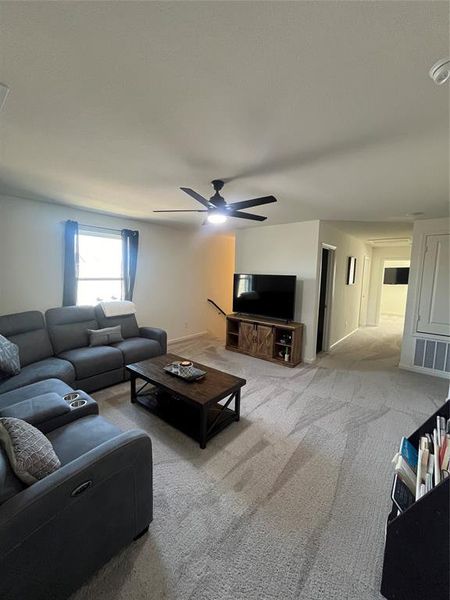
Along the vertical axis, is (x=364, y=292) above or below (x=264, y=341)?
above

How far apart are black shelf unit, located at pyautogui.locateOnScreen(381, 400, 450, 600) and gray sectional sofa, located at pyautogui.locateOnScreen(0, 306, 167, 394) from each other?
300cm

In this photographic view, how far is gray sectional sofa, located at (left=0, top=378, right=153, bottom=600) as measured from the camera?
0.99 metres

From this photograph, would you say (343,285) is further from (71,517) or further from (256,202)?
(71,517)

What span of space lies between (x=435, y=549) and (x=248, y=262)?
181 inches

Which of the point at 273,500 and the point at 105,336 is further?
the point at 105,336

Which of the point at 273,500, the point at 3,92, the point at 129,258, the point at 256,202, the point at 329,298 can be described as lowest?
the point at 273,500

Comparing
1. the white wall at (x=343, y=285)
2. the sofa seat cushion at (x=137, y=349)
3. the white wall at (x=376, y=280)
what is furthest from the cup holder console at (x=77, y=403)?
the white wall at (x=376, y=280)

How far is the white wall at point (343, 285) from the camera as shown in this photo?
15.9ft

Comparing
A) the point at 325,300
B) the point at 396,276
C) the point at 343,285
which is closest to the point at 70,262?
the point at 325,300

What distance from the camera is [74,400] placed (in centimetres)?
208

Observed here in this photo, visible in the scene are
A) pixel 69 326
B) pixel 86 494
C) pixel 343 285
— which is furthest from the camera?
pixel 343 285

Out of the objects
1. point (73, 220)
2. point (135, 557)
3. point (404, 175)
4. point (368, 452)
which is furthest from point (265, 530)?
point (73, 220)

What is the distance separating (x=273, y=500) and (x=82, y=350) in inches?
110

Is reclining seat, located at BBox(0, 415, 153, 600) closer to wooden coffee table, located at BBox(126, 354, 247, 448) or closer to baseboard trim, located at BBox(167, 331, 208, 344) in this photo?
wooden coffee table, located at BBox(126, 354, 247, 448)
